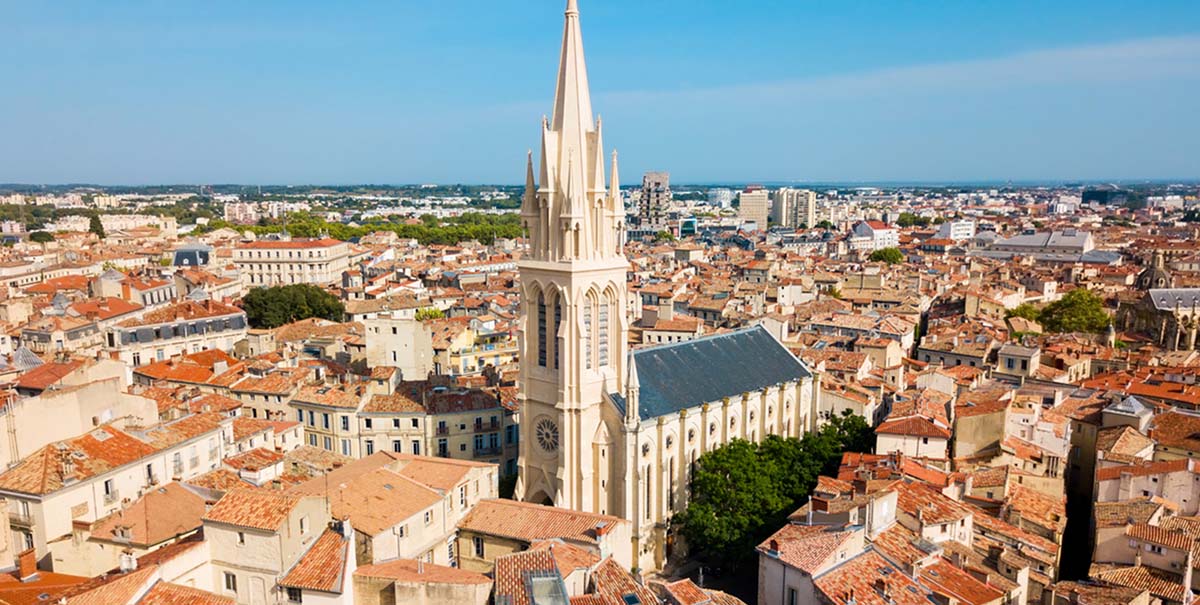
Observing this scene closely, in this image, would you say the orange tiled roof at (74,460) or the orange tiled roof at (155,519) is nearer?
the orange tiled roof at (155,519)

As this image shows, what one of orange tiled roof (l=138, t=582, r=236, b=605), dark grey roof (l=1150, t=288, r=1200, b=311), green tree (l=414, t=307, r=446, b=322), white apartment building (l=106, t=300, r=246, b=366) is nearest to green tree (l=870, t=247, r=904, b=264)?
dark grey roof (l=1150, t=288, r=1200, b=311)

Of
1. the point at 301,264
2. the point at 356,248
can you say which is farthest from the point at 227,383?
the point at 356,248

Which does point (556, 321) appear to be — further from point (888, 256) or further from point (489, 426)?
point (888, 256)

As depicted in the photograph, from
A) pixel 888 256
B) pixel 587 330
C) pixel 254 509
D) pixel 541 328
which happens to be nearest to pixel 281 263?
pixel 888 256

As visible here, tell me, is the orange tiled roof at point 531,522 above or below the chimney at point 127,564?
below

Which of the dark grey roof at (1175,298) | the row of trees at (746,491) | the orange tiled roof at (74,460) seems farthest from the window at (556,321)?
the dark grey roof at (1175,298)

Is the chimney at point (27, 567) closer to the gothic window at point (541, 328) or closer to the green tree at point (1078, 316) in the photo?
the gothic window at point (541, 328)

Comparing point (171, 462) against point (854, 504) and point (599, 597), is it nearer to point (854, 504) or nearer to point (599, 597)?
point (599, 597)
